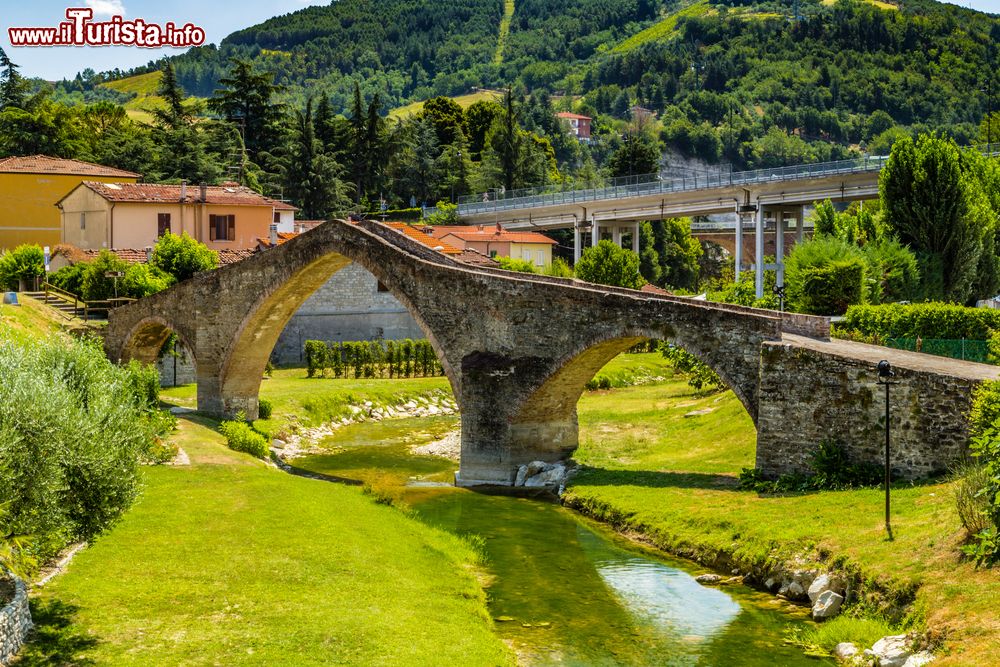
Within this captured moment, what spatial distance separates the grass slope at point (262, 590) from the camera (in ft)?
61.3

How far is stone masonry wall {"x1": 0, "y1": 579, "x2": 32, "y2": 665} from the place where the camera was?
54.0 ft

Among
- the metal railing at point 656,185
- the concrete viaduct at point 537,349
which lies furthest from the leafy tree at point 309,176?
the concrete viaduct at point 537,349

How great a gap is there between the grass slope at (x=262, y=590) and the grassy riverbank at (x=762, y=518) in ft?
18.0

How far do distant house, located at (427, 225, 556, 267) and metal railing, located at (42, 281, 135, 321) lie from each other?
30112 mm

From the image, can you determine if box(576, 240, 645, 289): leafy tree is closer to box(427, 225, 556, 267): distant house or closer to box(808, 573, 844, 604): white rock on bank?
box(427, 225, 556, 267): distant house

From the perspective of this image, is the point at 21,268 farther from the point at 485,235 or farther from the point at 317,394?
the point at 485,235

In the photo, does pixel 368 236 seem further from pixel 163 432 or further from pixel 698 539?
pixel 698 539

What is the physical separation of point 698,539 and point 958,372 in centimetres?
737

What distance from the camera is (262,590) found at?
72.3 feet

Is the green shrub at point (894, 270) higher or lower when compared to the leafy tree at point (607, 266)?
lower

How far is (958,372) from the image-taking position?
86.2 ft

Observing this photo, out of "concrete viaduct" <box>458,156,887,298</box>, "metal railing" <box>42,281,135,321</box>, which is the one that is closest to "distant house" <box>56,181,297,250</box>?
"metal railing" <box>42,281,135,321</box>

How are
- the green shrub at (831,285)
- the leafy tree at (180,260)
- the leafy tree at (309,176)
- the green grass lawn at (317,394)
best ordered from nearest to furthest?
the green shrub at (831,285)
the green grass lawn at (317,394)
the leafy tree at (180,260)
the leafy tree at (309,176)

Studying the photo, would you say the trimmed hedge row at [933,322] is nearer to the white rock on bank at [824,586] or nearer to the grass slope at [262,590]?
the white rock on bank at [824,586]
